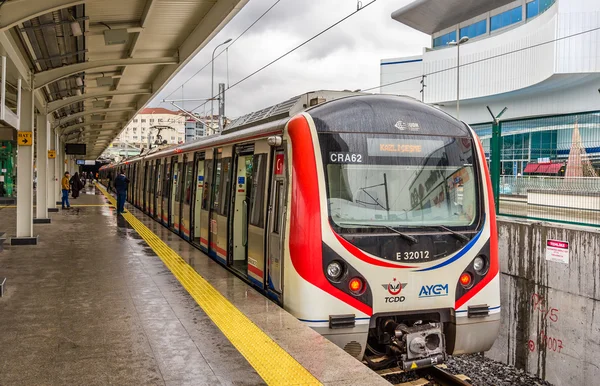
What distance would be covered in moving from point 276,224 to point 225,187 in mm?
2818

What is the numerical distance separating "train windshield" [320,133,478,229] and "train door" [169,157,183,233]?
8.31m

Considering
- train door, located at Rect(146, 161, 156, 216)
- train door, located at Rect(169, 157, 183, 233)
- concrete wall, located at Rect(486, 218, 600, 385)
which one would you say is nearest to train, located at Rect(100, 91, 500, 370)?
concrete wall, located at Rect(486, 218, 600, 385)

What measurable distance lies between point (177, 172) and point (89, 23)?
176 inches

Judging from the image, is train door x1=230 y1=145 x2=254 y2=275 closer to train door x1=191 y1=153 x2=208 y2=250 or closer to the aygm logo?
train door x1=191 y1=153 x2=208 y2=250

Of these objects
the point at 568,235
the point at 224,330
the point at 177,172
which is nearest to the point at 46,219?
the point at 177,172

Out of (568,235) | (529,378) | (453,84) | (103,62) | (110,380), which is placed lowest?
(529,378)

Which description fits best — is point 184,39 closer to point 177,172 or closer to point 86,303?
point 177,172

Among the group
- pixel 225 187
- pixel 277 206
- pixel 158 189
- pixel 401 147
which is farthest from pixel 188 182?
pixel 401 147

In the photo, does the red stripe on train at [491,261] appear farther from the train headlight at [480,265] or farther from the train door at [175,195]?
the train door at [175,195]

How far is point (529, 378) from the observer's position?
881cm

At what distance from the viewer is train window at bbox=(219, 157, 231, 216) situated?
8.91m

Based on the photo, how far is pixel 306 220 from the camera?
5660 mm

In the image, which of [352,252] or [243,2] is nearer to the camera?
[352,252]

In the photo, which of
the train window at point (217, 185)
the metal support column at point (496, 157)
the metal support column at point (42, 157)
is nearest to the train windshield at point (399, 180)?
the train window at point (217, 185)
